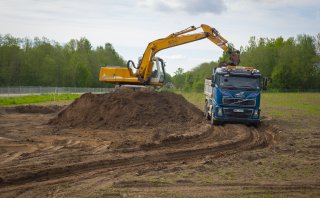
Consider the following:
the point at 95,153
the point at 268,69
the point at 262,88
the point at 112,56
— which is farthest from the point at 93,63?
the point at 95,153

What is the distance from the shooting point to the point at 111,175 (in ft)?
35.7

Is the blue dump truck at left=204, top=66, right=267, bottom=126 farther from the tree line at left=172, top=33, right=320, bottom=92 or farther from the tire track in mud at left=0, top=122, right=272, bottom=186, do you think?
the tree line at left=172, top=33, right=320, bottom=92

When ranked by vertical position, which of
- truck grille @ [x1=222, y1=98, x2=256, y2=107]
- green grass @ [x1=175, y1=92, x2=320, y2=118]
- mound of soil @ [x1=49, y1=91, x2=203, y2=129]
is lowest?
green grass @ [x1=175, y1=92, x2=320, y2=118]

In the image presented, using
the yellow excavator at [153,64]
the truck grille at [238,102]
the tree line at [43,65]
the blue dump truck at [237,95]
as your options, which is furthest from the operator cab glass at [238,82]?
the tree line at [43,65]

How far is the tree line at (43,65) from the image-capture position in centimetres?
7525

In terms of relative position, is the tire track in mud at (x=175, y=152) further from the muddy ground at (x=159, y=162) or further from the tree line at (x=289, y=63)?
the tree line at (x=289, y=63)

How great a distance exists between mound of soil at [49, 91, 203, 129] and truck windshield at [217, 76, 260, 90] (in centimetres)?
261

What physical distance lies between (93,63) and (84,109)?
257ft

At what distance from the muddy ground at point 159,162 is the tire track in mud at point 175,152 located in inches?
0.8

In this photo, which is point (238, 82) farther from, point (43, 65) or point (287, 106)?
point (43, 65)

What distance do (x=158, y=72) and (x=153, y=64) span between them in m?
0.59

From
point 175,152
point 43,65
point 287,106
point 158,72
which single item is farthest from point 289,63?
point 175,152

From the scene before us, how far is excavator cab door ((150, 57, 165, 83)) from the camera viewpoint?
29109mm

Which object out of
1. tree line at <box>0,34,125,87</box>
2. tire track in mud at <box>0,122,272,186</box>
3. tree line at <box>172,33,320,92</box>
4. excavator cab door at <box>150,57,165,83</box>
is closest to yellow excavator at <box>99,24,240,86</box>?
excavator cab door at <box>150,57,165,83</box>
